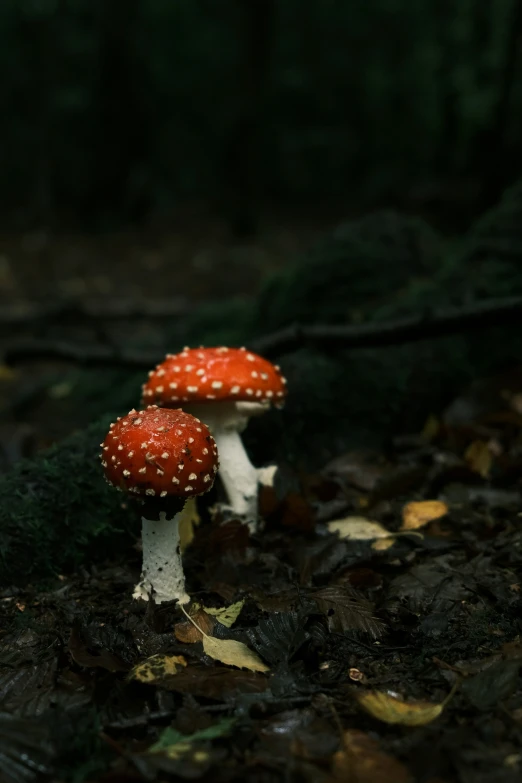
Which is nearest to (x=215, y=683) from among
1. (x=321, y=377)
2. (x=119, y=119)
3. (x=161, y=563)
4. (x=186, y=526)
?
(x=161, y=563)

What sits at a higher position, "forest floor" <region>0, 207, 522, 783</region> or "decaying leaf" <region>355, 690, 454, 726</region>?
"decaying leaf" <region>355, 690, 454, 726</region>

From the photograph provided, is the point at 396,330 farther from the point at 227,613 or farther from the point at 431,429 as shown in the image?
the point at 227,613

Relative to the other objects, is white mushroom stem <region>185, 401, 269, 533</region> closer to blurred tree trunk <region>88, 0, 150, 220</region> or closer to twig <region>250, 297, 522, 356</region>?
twig <region>250, 297, 522, 356</region>

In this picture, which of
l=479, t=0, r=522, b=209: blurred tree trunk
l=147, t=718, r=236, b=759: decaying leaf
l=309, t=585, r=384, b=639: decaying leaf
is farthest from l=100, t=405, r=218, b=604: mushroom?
l=479, t=0, r=522, b=209: blurred tree trunk

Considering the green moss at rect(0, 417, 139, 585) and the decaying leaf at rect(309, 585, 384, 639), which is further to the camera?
the green moss at rect(0, 417, 139, 585)

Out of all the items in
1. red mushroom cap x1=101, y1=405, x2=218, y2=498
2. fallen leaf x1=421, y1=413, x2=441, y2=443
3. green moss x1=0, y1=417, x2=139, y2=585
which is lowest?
fallen leaf x1=421, y1=413, x2=441, y2=443

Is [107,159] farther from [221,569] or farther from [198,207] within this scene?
[221,569]
